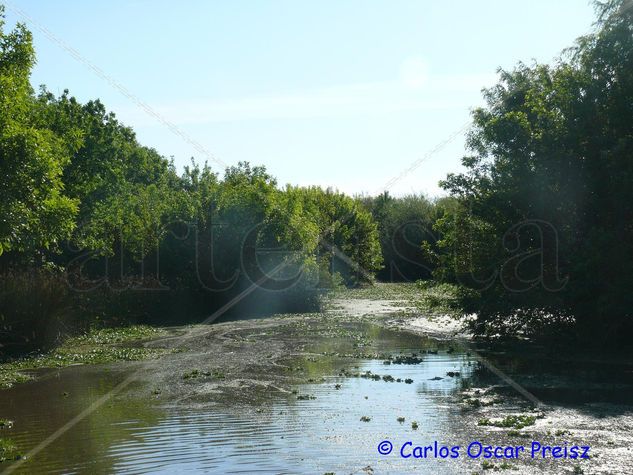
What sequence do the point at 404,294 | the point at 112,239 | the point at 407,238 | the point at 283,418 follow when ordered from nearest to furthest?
the point at 283,418
the point at 112,239
the point at 404,294
the point at 407,238

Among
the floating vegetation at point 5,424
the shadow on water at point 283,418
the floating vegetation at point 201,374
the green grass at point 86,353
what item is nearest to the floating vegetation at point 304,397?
the shadow on water at point 283,418

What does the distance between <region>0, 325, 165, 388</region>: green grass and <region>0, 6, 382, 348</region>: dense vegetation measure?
65 cm

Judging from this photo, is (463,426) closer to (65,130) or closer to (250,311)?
(250,311)

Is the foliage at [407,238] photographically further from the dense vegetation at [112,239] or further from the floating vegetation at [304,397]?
the floating vegetation at [304,397]

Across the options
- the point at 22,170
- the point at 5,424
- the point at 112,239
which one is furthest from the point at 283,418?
the point at 112,239

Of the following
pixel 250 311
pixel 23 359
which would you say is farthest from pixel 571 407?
pixel 250 311

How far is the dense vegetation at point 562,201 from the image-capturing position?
2061cm

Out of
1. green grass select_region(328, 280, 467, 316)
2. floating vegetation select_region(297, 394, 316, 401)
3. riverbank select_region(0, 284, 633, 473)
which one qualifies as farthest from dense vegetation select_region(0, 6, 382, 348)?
floating vegetation select_region(297, 394, 316, 401)

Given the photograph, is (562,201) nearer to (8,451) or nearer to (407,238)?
(8,451)

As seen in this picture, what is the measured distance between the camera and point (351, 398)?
15297 mm

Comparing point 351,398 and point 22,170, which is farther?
point 22,170

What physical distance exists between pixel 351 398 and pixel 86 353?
34.7ft

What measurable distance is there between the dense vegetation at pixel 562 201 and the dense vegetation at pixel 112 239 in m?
12.6

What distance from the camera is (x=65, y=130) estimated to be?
36.8 metres
